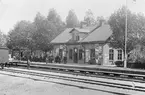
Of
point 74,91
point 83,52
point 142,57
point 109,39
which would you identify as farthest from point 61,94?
point 83,52

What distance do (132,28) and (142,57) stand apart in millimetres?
4734

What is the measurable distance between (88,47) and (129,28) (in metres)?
9.36

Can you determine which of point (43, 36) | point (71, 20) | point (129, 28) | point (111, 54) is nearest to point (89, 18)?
point (71, 20)

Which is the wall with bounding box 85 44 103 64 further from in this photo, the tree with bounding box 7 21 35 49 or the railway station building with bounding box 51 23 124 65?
the tree with bounding box 7 21 35 49

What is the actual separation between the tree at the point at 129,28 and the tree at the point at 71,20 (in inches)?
2239

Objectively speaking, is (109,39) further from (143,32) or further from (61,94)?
(61,94)

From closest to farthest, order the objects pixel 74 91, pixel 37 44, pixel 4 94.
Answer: pixel 4 94 → pixel 74 91 → pixel 37 44

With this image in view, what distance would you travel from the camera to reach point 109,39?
1309 inches

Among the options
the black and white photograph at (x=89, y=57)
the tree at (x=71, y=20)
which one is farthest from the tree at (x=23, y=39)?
the tree at (x=71, y=20)

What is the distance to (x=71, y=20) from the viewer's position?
8719 centimetres

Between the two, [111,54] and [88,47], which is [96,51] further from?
[111,54]

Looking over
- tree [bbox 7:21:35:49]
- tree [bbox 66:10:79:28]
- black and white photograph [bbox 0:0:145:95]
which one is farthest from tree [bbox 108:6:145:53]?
tree [bbox 66:10:79:28]

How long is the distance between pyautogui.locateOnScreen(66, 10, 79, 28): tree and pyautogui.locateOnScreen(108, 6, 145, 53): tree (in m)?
56.9

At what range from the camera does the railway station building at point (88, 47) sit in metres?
33.9
